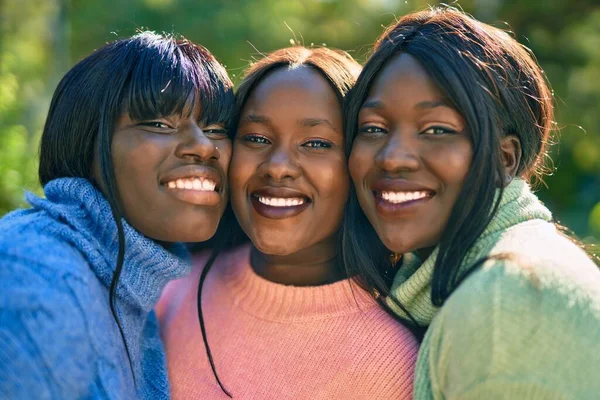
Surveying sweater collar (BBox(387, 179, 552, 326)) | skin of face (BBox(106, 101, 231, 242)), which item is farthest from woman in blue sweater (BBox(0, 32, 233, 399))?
sweater collar (BBox(387, 179, 552, 326))

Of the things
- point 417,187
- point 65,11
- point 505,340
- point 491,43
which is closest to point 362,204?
point 417,187

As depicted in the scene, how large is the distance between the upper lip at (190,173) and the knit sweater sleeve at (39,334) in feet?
1.65

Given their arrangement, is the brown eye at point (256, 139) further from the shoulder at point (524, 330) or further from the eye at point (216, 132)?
the shoulder at point (524, 330)

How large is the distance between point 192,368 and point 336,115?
102 centimetres

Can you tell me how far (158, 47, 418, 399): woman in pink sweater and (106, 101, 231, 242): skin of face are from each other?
0.58ft

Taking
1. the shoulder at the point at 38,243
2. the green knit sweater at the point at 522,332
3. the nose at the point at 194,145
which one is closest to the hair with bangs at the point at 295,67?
the nose at the point at 194,145

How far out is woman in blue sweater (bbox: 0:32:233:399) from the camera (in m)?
2.13

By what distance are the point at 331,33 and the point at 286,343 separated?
7.96 meters

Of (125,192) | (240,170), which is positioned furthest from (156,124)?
(240,170)

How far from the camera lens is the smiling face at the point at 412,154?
7.23 ft

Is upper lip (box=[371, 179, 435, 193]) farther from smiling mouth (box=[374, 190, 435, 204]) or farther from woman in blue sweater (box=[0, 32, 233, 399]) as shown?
woman in blue sweater (box=[0, 32, 233, 399])

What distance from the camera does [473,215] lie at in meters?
2.15

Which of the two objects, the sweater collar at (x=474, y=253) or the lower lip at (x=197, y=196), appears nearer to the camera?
the sweater collar at (x=474, y=253)

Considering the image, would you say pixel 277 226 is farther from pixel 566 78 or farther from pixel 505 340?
pixel 566 78
